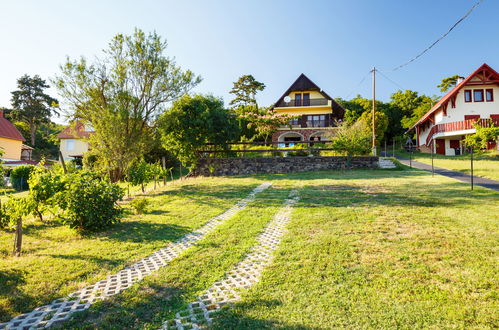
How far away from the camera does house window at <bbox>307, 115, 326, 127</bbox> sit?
31.5 meters

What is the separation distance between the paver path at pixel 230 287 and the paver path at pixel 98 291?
1.12 meters

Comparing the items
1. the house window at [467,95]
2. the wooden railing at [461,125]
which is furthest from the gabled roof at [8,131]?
the house window at [467,95]

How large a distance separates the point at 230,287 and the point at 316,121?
30.0m

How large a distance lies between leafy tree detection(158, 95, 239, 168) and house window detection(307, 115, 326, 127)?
54.0ft

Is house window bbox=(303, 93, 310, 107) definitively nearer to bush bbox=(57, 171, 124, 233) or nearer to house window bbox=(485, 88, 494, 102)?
house window bbox=(485, 88, 494, 102)

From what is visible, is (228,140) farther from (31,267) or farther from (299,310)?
(299,310)

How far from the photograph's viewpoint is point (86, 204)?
604cm

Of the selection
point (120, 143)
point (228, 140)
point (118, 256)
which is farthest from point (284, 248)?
point (228, 140)

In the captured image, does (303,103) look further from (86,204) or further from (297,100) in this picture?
(86,204)

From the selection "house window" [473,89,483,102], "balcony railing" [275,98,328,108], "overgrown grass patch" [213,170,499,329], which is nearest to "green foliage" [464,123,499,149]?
"house window" [473,89,483,102]

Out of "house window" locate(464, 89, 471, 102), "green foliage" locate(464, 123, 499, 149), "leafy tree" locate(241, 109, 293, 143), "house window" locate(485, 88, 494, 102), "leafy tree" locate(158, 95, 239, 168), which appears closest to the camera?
"leafy tree" locate(158, 95, 239, 168)

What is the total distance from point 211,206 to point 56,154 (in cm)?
4137

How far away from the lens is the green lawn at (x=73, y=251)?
3486 mm

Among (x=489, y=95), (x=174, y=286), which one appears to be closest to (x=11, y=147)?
(x=174, y=286)
